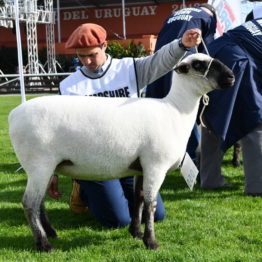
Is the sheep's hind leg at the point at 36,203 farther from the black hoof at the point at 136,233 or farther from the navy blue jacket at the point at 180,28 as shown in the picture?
the navy blue jacket at the point at 180,28

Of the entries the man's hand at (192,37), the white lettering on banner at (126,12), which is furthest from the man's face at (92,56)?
the white lettering on banner at (126,12)

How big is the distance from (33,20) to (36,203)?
93.0 ft

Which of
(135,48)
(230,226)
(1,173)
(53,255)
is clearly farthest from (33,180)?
(135,48)

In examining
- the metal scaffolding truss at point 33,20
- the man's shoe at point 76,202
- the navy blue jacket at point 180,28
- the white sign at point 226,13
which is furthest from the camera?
the metal scaffolding truss at point 33,20

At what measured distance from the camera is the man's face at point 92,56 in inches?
152

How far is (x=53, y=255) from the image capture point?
11.7 ft

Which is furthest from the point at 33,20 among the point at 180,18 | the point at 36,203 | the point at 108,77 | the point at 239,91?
the point at 36,203

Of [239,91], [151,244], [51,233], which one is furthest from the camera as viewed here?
[239,91]

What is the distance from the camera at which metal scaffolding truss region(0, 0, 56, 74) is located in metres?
29.4

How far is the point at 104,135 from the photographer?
3.43 m

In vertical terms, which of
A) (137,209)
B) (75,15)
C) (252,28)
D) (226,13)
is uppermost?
(75,15)

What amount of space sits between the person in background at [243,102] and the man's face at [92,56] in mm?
→ 1597

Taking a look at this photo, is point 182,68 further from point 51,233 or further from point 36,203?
point 51,233

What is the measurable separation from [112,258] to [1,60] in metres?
33.6
